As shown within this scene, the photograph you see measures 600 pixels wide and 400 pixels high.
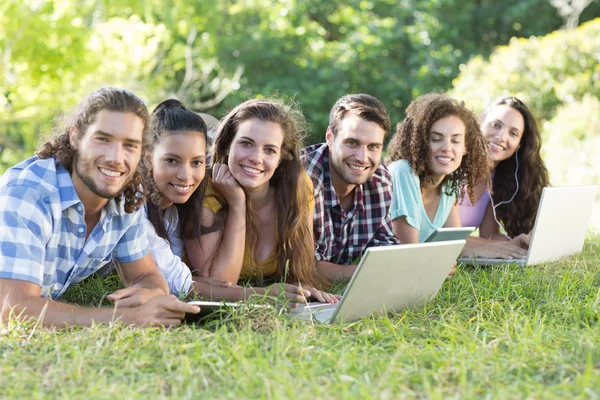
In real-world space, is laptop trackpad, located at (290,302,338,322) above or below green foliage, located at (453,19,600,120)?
below

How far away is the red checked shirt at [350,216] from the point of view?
4246 mm

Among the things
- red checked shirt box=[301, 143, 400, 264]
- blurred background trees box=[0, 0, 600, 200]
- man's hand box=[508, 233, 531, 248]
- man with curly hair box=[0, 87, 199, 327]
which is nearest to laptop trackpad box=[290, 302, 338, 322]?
man with curly hair box=[0, 87, 199, 327]

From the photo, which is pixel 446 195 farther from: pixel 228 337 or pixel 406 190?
pixel 228 337

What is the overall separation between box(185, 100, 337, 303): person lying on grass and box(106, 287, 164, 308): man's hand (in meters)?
0.66

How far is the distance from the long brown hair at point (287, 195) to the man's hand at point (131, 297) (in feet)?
2.77

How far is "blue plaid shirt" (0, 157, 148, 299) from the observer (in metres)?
2.78

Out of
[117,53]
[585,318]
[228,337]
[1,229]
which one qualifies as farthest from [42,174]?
[117,53]

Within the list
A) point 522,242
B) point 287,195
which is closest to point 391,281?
point 287,195

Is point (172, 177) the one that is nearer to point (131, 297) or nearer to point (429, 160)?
point (131, 297)

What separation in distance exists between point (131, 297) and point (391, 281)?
98cm

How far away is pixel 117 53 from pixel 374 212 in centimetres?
793

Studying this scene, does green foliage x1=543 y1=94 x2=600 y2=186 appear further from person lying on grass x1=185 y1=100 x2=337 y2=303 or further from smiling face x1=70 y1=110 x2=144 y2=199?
smiling face x1=70 y1=110 x2=144 y2=199

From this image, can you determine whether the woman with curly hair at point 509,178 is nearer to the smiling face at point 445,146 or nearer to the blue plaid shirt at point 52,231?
the smiling face at point 445,146

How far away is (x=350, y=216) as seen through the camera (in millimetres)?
4324
